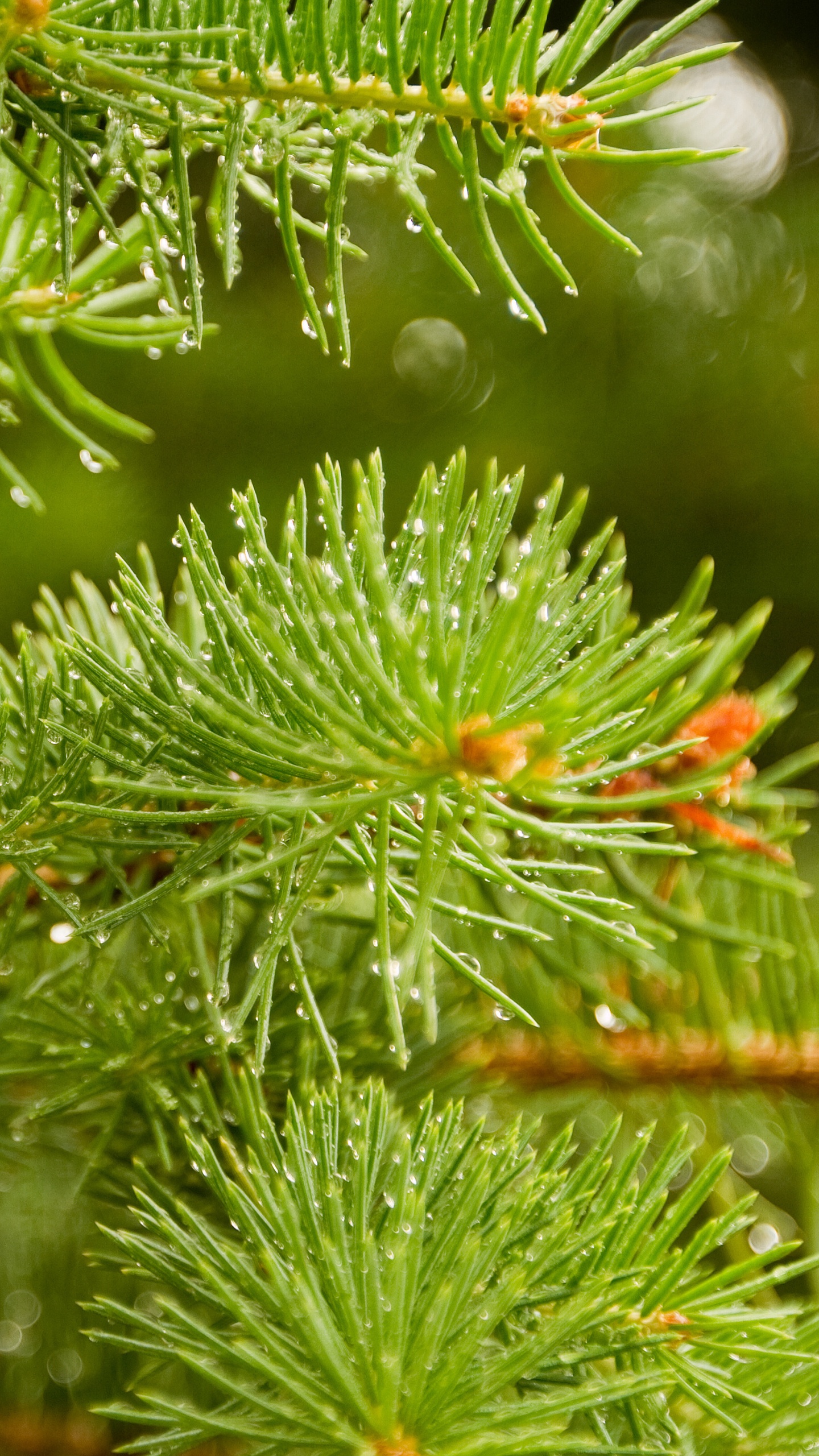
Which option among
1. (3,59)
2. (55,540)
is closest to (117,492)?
(55,540)

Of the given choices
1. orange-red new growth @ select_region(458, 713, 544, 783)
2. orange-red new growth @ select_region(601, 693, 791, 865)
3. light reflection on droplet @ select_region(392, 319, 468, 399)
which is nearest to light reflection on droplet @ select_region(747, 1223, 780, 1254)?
orange-red new growth @ select_region(601, 693, 791, 865)

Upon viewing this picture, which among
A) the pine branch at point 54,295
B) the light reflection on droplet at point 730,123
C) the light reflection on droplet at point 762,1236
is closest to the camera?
the pine branch at point 54,295

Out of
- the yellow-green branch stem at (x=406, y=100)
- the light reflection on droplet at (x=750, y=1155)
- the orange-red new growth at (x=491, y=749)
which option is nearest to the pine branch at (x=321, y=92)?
the yellow-green branch stem at (x=406, y=100)

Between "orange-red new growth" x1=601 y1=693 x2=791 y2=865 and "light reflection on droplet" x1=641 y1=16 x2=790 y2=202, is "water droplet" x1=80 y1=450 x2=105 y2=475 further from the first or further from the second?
"light reflection on droplet" x1=641 y1=16 x2=790 y2=202

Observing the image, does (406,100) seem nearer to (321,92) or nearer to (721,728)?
(321,92)

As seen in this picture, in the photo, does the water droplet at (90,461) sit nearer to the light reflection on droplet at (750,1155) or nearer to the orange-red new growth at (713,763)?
the orange-red new growth at (713,763)

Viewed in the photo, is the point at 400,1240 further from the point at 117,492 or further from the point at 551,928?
the point at 117,492

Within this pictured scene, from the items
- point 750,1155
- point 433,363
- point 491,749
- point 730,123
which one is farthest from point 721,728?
point 730,123
